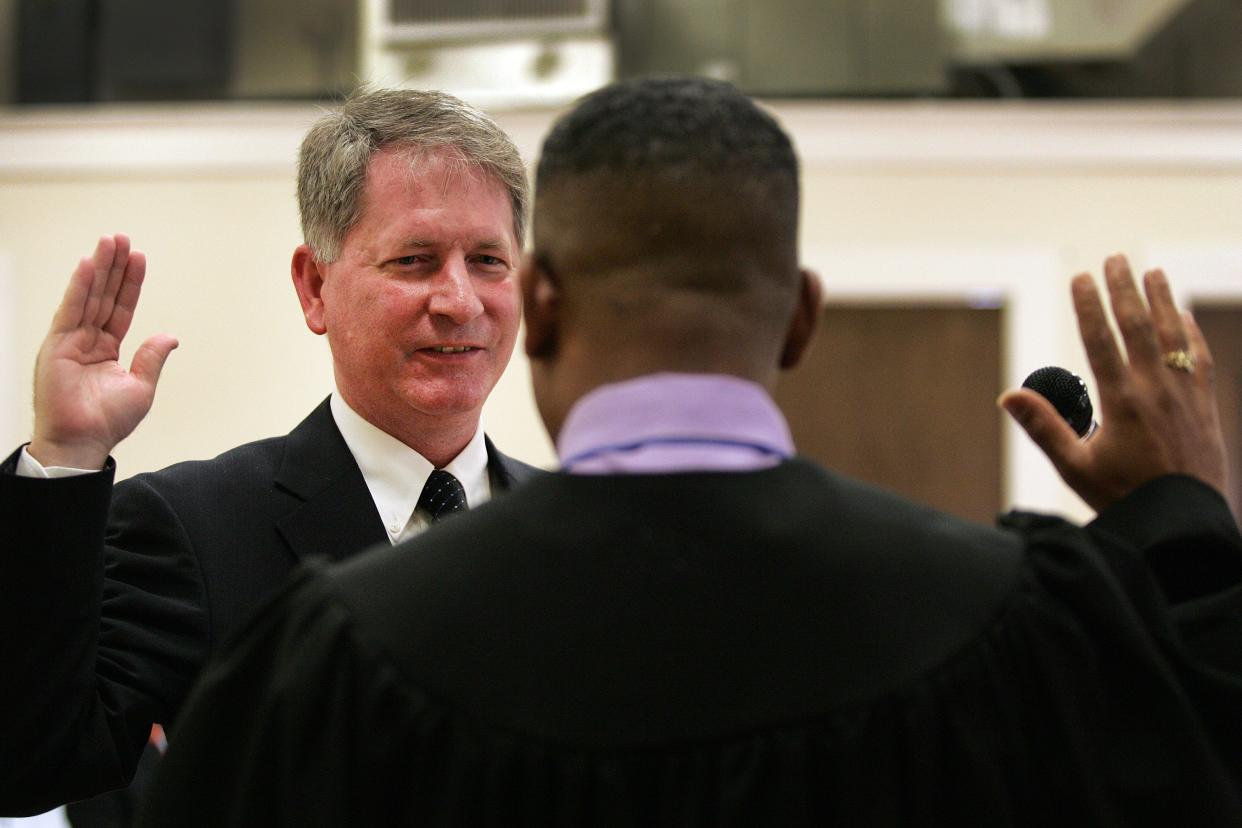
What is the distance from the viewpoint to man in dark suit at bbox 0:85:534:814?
121cm

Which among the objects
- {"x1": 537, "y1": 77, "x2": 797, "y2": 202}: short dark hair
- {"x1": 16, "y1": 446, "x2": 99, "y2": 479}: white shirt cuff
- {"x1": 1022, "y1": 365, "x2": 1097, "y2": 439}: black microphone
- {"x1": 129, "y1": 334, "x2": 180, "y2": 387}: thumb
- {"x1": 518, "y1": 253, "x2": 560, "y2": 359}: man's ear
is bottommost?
{"x1": 16, "y1": 446, "x2": 99, "y2": 479}: white shirt cuff

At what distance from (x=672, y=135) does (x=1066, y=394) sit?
481 millimetres

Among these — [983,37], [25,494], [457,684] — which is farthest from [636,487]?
[983,37]

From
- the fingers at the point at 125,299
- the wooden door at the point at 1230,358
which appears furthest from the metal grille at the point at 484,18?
the fingers at the point at 125,299

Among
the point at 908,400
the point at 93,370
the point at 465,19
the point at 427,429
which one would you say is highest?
the point at 465,19

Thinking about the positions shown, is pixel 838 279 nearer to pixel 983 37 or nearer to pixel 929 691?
pixel 983 37

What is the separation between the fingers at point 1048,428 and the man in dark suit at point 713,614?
28 millimetres

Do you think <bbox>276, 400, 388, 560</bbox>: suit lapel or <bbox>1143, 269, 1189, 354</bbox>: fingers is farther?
<bbox>276, 400, 388, 560</bbox>: suit lapel

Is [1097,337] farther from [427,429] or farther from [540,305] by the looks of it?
[427,429]

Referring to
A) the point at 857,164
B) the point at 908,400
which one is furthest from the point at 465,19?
the point at 908,400

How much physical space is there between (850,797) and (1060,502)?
412 centimetres

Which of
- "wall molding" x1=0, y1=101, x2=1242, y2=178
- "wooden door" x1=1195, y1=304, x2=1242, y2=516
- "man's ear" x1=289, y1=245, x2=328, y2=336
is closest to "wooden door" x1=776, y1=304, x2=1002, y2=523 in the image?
"wall molding" x1=0, y1=101, x2=1242, y2=178

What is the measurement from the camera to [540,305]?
952mm

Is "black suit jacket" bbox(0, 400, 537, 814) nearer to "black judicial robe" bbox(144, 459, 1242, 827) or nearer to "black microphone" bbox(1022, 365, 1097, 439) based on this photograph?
"black judicial robe" bbox(144, 459, 1242, 827)
